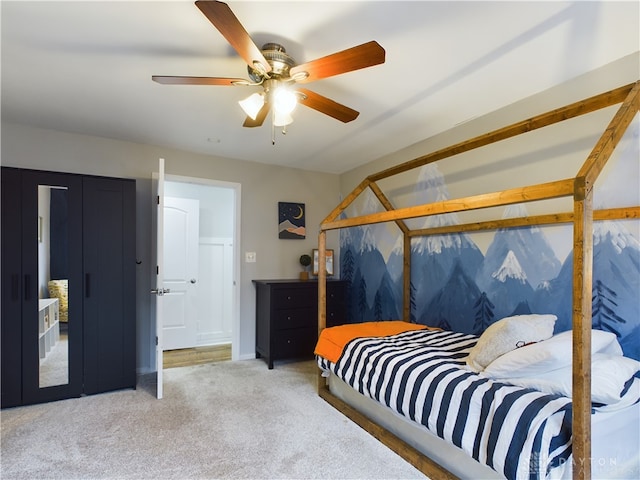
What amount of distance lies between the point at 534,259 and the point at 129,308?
3390mm

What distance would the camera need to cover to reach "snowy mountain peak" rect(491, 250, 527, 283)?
2633 mm

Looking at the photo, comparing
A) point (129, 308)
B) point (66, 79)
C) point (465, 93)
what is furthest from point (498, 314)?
point (66, 79)

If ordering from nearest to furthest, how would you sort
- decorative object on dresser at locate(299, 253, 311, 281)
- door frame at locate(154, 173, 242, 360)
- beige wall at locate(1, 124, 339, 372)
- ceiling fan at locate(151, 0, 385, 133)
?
ceiling fan at locate(151, 0, 385, 133) → beige wall at locate(1, 124, 339, 372) → door frame at locate(154, 173, 242, 360) → decorative object on dresser at locate(299, 253, 311, 281)

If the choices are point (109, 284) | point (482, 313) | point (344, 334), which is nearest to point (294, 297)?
point (344, 334)

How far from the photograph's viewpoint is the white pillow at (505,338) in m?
1.96

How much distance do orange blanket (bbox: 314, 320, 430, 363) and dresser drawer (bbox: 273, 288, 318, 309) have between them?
0.95 meters

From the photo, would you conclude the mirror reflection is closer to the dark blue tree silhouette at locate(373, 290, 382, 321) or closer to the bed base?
the bed base

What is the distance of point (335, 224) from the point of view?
2.99 metres

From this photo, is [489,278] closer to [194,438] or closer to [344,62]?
[344,62]

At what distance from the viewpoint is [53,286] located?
2.98 meters

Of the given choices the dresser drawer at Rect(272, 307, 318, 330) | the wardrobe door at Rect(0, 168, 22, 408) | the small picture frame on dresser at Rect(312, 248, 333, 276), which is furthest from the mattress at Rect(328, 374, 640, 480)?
the wardrobe door at Rect(0, 168, 22, 408)

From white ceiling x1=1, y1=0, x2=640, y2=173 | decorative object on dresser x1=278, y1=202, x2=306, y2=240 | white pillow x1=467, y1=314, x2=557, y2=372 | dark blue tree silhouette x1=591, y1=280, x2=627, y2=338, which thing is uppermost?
white ceiling x1=1, y1=0, x2=640, y2=173

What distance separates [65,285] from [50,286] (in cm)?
10

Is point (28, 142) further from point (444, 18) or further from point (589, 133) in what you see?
point (589, 133)
